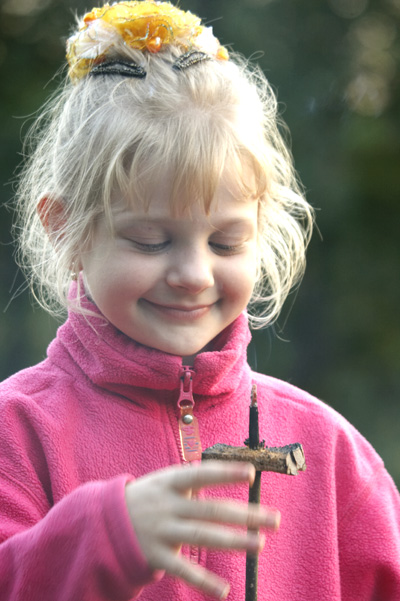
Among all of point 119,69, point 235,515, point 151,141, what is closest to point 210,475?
point 235,515

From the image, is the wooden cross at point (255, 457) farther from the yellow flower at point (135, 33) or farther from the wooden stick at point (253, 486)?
the yellow flower at point (135, 33)

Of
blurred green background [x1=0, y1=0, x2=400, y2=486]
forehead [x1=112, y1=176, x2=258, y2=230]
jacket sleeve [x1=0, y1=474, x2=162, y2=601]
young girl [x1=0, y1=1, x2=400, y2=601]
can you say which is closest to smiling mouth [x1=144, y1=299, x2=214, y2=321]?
young girl [x1=0, y1=1, x2=400, y2=601]

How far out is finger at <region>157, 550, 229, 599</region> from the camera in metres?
1.03

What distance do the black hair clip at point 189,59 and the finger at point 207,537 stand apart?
822 millimetres

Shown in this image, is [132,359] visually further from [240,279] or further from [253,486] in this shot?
[253,486]

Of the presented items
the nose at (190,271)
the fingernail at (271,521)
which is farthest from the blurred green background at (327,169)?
the fingernail at (271,521)

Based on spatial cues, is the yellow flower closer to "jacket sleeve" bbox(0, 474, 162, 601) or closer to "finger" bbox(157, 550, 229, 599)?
"jacket sleeve" bbox(0, 474, 162, 601)

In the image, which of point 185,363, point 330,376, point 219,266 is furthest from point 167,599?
point 330,376

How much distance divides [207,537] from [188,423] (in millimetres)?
439

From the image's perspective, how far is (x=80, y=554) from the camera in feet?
3.85

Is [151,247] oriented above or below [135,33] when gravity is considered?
below

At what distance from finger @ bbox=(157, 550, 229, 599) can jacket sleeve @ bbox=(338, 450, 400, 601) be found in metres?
0.59

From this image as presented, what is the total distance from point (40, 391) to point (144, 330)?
0.22m

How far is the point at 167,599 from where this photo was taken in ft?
4.55
